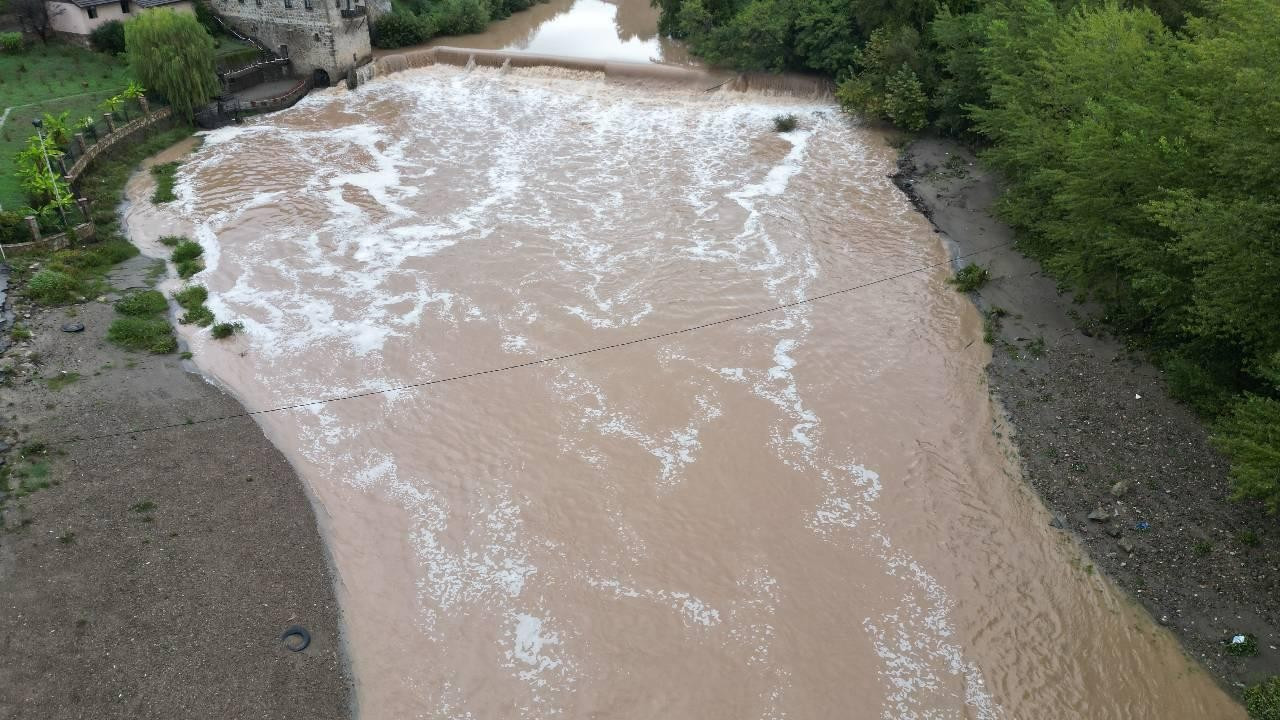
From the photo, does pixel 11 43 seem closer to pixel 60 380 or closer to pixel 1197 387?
pixel 60 380

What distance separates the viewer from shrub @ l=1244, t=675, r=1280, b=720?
12680mm

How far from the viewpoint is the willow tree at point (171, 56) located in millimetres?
32031

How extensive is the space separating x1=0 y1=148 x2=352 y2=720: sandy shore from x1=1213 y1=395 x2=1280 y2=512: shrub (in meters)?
15.7

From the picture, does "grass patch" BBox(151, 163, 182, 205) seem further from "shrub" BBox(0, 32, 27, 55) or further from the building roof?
the building roof

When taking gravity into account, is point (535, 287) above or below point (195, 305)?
below

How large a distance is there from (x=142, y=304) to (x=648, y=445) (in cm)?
1459

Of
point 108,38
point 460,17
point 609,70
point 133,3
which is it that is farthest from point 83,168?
point 460,17

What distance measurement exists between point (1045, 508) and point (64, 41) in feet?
144

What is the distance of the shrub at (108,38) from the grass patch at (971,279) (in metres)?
36.9

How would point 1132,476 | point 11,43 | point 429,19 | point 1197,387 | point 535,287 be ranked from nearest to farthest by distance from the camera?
1. point 1132,476
2. point 1197,387
3. point 535,287
4. point 11,43
5. point 429,19

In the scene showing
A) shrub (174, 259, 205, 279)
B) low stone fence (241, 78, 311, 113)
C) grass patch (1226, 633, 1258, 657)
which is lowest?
grass patch (1226, 633, 1258, 657)

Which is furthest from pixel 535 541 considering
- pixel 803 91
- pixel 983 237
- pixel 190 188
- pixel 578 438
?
pixel 803 91

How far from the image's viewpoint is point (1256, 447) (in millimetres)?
13586

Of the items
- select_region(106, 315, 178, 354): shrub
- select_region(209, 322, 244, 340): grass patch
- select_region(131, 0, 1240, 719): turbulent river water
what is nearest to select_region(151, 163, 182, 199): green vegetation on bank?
select_region(131, 0, 1240, 719): turbulent river water
